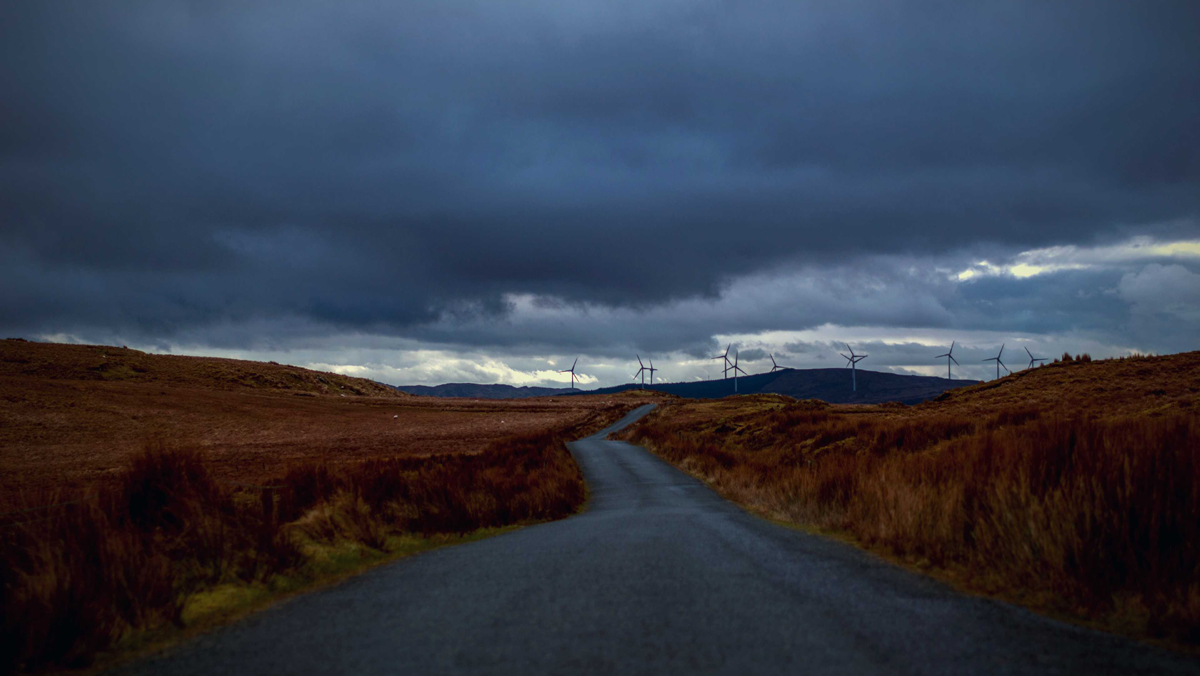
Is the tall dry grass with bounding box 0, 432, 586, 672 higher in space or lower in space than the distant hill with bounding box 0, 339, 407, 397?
lower

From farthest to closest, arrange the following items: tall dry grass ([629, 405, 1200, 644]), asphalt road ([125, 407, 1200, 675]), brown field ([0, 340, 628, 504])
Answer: brown field ([0, 340, 628, 504]) → tall dry grass ([629, 405, 1200, 644]) → asphalt road ([125, 407, 1200, 675])

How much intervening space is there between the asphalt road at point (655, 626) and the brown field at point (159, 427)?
865 cm

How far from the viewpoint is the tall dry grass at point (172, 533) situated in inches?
252

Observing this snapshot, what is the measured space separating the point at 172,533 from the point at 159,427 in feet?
137

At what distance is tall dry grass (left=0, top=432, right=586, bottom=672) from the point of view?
6398mm

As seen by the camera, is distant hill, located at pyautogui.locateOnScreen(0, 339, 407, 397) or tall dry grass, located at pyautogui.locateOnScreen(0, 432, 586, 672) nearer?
tall dry grass, located at pyautogui.locateOnScreen(0, 432, 586, 672)

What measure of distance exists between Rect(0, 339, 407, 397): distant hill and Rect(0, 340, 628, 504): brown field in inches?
10.9

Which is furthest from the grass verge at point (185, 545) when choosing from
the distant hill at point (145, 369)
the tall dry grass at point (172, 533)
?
the distant hill at point (145, 369)

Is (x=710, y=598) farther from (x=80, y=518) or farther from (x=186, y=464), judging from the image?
(x=186, y=464)

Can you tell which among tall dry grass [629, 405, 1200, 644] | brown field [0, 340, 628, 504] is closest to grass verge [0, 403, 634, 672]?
brown field [0, 340, 628, 504]

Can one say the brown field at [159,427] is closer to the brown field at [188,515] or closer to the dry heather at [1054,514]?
the brown field at [188,515]

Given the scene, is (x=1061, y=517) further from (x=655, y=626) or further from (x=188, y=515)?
(x=188, y=515)

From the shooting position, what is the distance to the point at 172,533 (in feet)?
37.1

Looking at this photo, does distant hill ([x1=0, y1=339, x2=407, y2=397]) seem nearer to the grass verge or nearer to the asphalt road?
the grass verge
